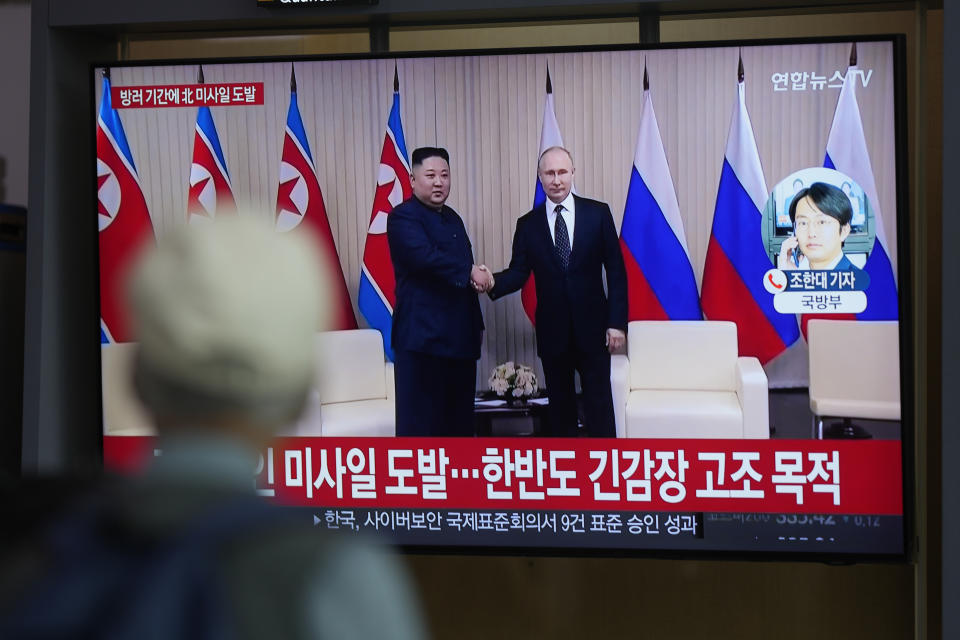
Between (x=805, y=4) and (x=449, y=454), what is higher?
(x=805, y=4)

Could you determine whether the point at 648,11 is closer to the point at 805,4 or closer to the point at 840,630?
the point at 805,4

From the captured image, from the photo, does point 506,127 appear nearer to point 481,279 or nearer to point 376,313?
point 481,279

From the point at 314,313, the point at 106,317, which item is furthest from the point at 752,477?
the point at 314,313

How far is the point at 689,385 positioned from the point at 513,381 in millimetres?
563

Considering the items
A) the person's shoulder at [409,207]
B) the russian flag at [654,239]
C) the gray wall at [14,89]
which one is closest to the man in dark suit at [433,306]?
the person's shoulder at [409,207]

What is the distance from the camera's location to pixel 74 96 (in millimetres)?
3658

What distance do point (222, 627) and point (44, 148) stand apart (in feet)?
10.2

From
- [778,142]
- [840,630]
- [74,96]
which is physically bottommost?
[840,630]

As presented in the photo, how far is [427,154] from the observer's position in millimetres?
3414

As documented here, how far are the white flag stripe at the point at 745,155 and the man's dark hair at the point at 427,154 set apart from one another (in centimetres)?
90

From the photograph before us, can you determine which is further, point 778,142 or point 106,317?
point 106,317

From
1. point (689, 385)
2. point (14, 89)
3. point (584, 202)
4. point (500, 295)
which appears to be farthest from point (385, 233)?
point (14, 89)

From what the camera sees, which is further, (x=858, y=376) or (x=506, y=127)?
(x=506, y=127)

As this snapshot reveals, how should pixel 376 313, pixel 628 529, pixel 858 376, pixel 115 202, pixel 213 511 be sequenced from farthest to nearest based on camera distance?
1. pixel 115 202
2. pixel 376 313
3. pixel 628 529
4. pixel 858 376
5. pixel 213 511
